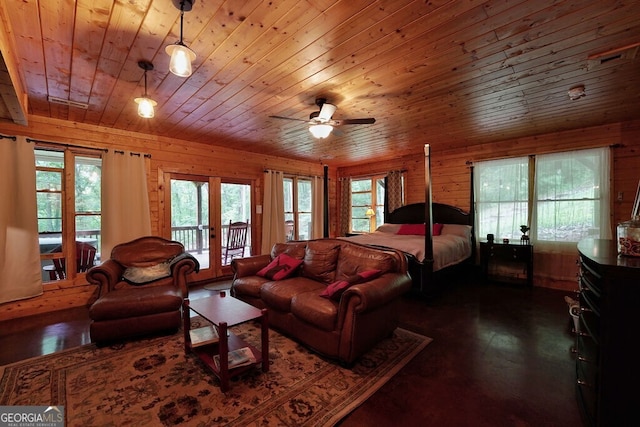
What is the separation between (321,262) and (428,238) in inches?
61.9

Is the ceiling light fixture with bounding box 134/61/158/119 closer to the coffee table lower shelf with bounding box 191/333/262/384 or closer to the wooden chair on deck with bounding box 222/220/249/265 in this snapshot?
the coffee table lower shelf with bounding box 191/333/262/384

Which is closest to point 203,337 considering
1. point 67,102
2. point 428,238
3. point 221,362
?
point 221,362

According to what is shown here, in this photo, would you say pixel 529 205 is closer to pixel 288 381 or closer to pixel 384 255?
pixel 384 255

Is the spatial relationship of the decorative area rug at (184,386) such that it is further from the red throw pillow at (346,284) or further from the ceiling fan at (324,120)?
the ceiling fan at (324,120)

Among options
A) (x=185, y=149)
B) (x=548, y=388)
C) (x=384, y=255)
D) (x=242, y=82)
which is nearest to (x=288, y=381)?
(x=384, y=255)

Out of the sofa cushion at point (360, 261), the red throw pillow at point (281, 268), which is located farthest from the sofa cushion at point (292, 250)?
the sofa cushion at point (360, 261)

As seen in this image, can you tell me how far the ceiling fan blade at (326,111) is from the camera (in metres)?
2.74

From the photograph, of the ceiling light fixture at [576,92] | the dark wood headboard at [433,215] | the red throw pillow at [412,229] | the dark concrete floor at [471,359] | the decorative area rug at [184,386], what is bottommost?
the dark concrete floor at [471,359]

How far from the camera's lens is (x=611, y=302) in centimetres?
135

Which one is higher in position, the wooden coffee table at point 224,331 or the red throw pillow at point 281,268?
the red throw pillow at point 281,268

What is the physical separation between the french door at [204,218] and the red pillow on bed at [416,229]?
3521 mm

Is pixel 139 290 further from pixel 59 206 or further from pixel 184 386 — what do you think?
pixel 59 206

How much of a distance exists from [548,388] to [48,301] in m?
5.44

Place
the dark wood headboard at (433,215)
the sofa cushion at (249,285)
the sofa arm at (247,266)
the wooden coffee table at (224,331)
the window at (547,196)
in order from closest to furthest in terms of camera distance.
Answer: the wooden coffee table at (224,331) → the sofa cushion at (249,285) → the sofa arm at (247,266) → the window at (547,196) → the dark wood headboard at (433,215)
